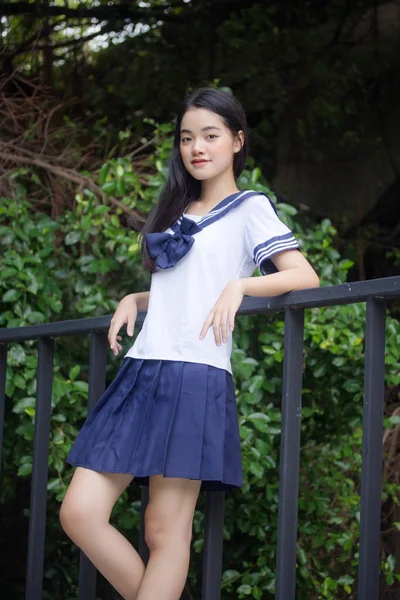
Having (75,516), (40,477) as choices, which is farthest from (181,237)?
(40,477)

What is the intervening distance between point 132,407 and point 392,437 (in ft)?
7.54

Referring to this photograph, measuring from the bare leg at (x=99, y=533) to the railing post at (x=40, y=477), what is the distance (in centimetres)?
36

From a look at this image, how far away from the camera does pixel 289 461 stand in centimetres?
130

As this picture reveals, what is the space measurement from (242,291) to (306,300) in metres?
0.12

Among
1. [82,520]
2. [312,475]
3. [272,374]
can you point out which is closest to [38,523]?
[82,520]

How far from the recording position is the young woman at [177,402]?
1384 mm

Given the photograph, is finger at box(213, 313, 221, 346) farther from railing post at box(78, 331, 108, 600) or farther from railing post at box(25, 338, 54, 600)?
railing post at box(25, 338, 54, 600)

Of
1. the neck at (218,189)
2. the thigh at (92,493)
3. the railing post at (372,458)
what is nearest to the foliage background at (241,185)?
the neck at (218,189)

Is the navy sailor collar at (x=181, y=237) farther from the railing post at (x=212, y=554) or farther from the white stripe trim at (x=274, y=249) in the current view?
the railing post at (x=212, y=554)

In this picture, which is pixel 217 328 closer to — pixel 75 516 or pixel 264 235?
pixel 264 235

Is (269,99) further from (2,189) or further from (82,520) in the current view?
(82,520)

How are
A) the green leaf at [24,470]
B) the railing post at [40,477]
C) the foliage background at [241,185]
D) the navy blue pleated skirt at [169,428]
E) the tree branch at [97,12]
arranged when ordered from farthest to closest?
1. the tree branch at [97,12]
2. the foliage background at [241,185]
3. the green leaf at [24,470]
4. the railing post at [40,477]
5. the navy blue pleated skirt at [169,428]

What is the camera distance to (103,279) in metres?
3.21

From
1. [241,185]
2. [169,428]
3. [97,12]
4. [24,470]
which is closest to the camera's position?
[169,428]
